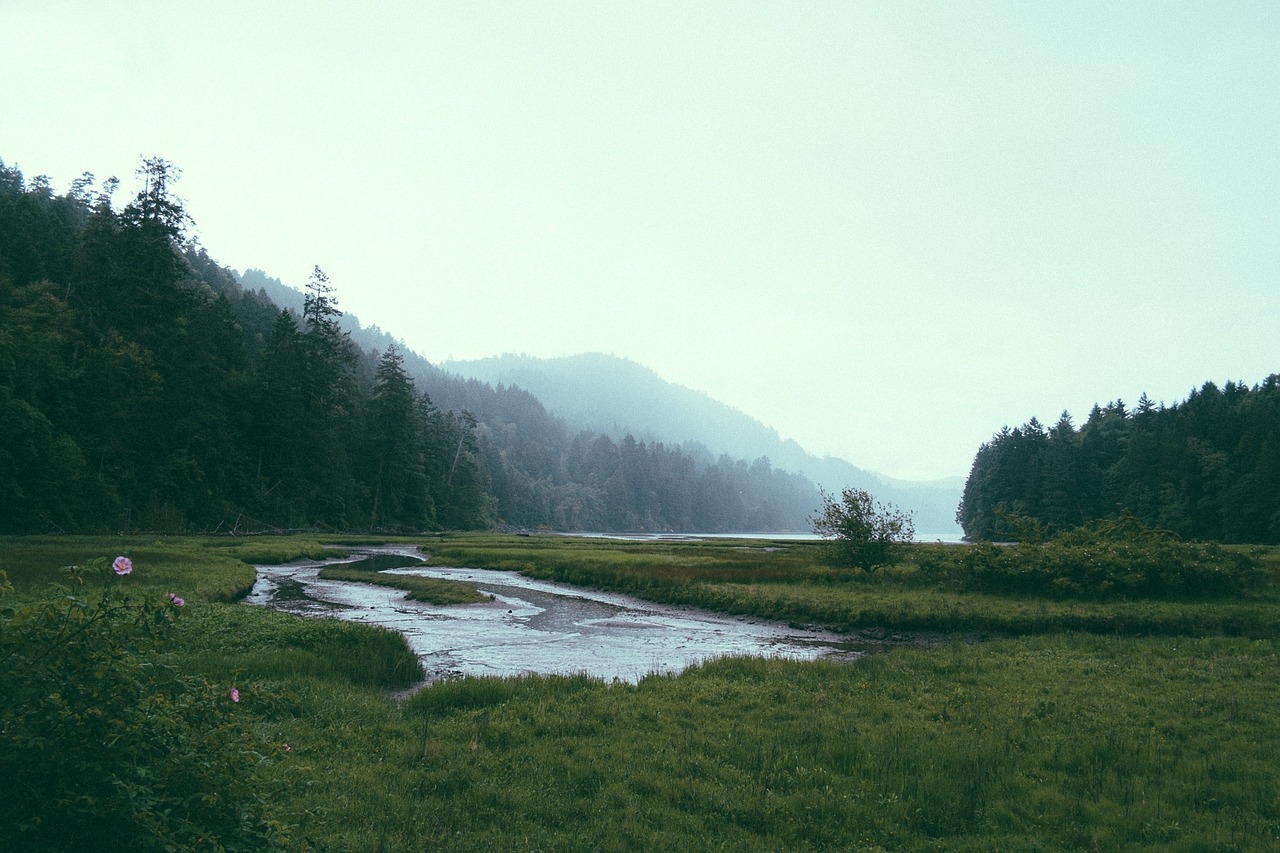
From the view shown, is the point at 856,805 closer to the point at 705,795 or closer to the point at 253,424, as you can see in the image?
the point at 705,795

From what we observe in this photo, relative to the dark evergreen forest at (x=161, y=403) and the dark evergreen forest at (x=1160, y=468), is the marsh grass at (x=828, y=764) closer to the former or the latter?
the dark evergreen forest at (x=161, y=403)

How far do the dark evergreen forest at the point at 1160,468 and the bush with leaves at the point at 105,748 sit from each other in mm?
78432

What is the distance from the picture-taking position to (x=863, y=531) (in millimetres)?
45500

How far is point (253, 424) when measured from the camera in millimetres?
89000

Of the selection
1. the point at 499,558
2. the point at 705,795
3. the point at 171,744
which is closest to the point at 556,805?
the point at 705,795

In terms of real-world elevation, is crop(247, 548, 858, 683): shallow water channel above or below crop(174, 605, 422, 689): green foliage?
below

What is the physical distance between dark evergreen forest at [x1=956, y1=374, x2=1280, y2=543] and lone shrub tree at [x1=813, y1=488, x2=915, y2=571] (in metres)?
33.6

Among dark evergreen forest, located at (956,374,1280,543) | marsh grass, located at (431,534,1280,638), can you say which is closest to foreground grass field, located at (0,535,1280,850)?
marsh grass, located at (431,534,1280,638)

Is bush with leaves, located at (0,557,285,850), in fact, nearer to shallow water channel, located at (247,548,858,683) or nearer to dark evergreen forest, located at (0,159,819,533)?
shallow water channel, located at (247,548,858,683)

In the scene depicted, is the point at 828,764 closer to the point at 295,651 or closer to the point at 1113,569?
the point at 295,651

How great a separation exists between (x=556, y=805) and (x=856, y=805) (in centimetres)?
475

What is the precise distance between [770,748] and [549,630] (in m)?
17.9

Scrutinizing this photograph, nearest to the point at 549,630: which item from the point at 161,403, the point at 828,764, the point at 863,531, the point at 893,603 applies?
the point at 893,603

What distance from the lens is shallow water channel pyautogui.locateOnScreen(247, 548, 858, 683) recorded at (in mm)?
22484
